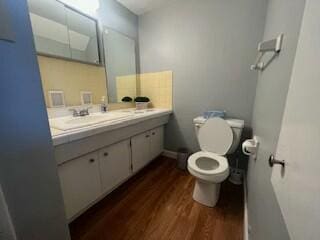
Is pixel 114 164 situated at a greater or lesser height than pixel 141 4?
lesser

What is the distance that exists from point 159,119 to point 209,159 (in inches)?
33.0

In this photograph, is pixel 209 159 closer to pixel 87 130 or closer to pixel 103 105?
pixel 87 130

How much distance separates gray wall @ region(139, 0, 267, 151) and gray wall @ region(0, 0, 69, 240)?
5.73 feet

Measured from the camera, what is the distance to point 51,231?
682mm

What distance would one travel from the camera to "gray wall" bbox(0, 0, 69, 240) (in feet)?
1.60

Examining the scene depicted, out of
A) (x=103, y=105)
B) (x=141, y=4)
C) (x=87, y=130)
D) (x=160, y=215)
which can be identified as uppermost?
(x=141, y=4)

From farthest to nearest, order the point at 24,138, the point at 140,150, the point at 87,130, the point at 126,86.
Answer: the point at 126,86 < the point at 140,150 < the point at 87,130 < the point at 24,138

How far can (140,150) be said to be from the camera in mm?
1816

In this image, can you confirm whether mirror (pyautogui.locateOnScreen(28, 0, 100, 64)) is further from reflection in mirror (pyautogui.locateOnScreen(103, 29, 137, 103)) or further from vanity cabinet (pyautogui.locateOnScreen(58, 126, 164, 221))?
vanity cabinet (pyautogui.locateOnScreen(58, 126, 164, 221))

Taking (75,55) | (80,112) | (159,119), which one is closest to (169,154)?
(159,119)

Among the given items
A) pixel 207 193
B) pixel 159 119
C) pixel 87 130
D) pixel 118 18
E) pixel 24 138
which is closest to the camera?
pixel 24 138

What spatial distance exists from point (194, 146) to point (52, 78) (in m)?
1.87

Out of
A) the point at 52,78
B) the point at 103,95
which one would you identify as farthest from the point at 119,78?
the point at 52,78

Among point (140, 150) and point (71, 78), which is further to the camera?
point (140, 150)
